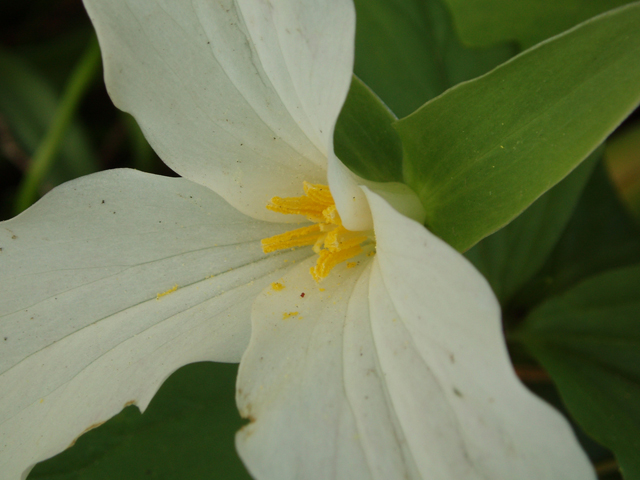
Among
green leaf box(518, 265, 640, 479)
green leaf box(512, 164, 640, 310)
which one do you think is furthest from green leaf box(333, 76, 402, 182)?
green leaf box(512, 164, 640, 310)

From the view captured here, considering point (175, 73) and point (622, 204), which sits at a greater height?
point (175, 73)

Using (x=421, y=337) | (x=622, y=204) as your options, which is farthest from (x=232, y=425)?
(x=622, y=204)

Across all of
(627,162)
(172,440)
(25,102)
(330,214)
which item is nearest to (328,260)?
(330,214)

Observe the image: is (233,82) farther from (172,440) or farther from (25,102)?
(25,102)

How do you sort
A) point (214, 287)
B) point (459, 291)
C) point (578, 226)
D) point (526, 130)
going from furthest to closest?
point (578, 226)
point (214, 287)
point (526, 130)
point (459, 291)

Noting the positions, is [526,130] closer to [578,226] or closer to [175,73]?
[175,73]

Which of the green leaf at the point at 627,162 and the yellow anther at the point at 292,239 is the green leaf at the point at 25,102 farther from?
the green leaf at the point at 627,162

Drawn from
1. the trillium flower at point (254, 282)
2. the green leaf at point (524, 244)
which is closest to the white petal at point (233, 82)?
the trillium flower at point (254, 282)

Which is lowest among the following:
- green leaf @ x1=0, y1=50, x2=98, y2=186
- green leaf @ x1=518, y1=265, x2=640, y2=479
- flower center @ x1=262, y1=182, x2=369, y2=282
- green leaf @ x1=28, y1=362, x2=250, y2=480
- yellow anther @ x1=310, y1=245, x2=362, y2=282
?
green leaf @ x1=518, y1=265, x2=640, y2=479

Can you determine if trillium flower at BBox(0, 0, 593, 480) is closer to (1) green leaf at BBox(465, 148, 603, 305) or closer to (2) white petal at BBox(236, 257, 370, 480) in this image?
(2) white petal at BBox(236, 257, 370, 480)
